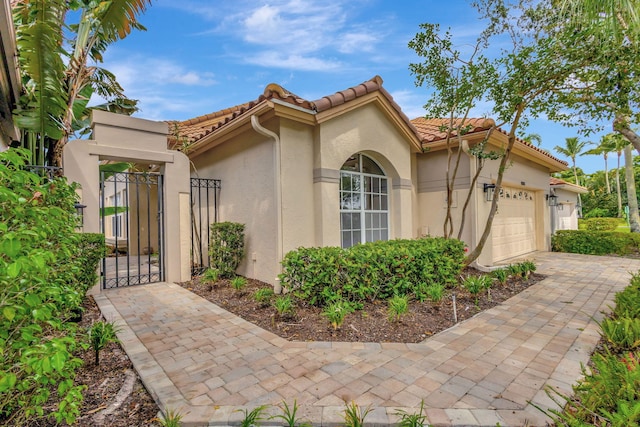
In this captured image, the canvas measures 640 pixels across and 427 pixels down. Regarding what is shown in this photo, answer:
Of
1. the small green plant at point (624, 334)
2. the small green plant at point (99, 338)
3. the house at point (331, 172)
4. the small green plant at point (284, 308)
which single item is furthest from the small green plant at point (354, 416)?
the house at point (331, 172)

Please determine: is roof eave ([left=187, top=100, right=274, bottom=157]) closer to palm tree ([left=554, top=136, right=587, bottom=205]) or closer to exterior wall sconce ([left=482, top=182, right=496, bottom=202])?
exterior wall sconce ([left=482, top=182, right=496, bottom=202])

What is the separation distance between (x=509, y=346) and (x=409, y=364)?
5.40 feet

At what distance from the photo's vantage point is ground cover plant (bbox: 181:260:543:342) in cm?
465

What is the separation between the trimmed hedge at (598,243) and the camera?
12719 millimetres

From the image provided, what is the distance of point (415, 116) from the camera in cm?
1345

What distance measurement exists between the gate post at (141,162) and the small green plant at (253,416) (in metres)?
5.90

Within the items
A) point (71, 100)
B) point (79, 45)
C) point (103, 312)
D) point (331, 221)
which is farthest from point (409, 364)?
point (79, 45)

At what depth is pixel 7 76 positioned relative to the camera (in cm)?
447

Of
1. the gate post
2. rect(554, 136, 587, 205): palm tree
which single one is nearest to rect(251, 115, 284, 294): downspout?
the gate post

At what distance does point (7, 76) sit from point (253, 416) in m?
5.89

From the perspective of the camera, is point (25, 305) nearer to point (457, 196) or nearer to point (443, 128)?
point (443, 128)

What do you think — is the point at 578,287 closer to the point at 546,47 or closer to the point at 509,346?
the point at 509,346

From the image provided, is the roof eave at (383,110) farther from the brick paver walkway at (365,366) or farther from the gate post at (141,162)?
the brick paver walkway at (365,366)

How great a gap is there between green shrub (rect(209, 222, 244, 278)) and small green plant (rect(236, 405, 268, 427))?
5.34 metres
